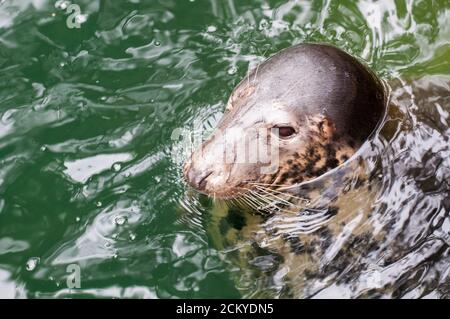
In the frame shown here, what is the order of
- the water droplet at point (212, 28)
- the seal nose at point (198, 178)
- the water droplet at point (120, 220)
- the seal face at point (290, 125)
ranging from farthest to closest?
1. the water droplet at point (212, 28)
2. the water droplet at point (120, 220)
3. the seal face at point (290, 125)
4. the seal nose at point (198, 178)

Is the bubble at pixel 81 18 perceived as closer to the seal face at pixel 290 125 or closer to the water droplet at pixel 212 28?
the water droplet at pixel 212 28

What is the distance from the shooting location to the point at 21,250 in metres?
5.07

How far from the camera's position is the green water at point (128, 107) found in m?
4.98

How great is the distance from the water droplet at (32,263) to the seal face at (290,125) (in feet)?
3.63

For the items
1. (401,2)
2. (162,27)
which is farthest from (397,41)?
(162,27)

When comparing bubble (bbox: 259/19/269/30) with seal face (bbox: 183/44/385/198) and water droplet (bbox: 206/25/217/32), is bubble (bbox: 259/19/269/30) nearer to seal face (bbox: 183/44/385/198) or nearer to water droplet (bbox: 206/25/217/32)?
water droplet (bbox: 206/25/217/32)

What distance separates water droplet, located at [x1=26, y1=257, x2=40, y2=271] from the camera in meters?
4.96

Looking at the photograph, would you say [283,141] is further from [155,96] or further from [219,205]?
[155,96]

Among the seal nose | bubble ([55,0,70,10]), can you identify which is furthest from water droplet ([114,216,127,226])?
bubble ([55,0,70,10])

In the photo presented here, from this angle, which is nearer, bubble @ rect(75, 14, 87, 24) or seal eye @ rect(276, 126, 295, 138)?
seal eye @ rect(276, 126, 295, 138)

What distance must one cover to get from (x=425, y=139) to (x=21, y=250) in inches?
106

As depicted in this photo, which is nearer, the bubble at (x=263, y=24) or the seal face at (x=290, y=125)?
the seal face at (x=290, y=125)

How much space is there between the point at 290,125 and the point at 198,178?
26.9 inches

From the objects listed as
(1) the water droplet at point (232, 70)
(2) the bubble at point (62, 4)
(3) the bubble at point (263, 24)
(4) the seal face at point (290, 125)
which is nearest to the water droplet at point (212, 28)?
(3) the bubble at point (263, 24)
